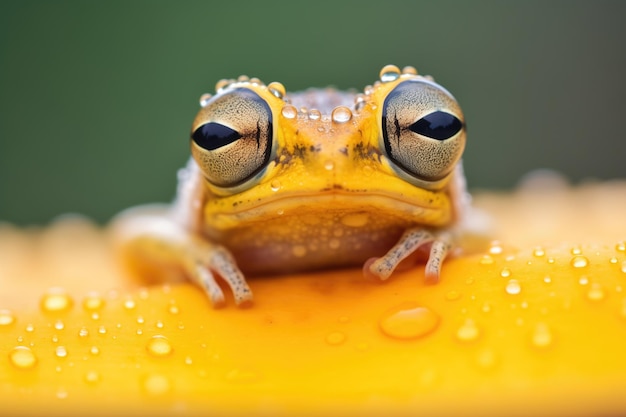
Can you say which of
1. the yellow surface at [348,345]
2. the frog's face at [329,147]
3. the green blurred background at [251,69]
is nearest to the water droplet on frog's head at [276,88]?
the frog's face at [329,147]

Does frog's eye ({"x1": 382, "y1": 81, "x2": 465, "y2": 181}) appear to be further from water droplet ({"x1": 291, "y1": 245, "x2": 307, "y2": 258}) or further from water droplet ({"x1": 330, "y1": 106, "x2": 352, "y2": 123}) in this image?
water droplet ({"x1": 291, "y1": 245, "x2": 307, "y2": 258})

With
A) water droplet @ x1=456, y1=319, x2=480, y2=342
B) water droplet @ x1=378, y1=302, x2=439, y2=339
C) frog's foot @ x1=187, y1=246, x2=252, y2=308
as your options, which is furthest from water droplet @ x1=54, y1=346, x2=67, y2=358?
water droplet @ x1=456, y1=319, x2=480, y2=342

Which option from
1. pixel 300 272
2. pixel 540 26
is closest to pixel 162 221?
pixel 300 272

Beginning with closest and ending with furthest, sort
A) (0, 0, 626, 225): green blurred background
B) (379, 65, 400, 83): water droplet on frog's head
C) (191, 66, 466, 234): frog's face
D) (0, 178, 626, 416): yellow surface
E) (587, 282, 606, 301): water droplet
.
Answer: (0, 178, 626, 416): yellow surface, (587, 282, 606, 301): water droplet, (191, 66, 466, 234): frog's face, (379, 65, 400, 83): water droplet on frog's head, (0, 0, 626, 225): green blurred background

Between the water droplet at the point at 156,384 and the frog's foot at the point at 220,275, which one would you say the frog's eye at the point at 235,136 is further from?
the water droplet at the point at 156,384

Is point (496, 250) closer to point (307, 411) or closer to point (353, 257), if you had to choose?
point (353, 257)
